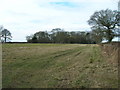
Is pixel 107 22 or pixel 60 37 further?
pixel 60 37

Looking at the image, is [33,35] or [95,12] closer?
[95,12]

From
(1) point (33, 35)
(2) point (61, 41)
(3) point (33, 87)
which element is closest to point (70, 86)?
(3) point (33, 87)

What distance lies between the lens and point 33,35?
88.4 meters

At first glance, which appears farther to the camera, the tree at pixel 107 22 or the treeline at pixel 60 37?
the treeline at pixel 60 37

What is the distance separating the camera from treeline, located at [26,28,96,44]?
84181 millimetres

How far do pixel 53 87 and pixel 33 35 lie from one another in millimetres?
84299

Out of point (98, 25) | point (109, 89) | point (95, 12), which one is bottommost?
point (109, 89)

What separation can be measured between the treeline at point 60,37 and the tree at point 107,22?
151ft

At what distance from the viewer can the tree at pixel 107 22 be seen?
3525 cm

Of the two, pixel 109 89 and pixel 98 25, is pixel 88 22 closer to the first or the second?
pixel 98 25

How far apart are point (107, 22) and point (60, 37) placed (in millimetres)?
49458

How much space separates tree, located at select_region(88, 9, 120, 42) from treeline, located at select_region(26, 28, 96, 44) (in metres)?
45.9

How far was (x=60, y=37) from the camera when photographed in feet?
276

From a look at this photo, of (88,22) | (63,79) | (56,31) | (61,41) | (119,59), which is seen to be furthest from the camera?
(56,31)
